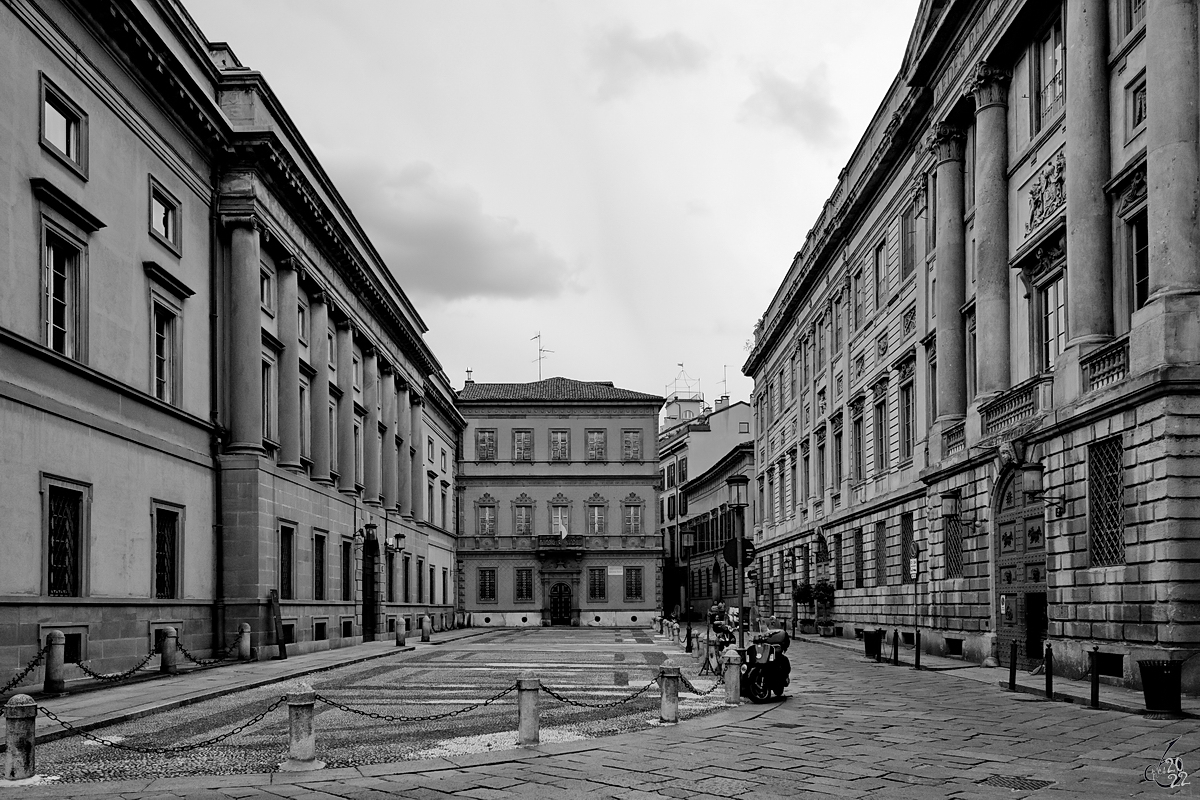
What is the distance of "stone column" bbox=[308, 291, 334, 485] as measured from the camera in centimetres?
3575

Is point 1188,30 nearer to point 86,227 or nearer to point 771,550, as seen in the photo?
point 86,227

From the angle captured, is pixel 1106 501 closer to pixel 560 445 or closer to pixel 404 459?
pixel 404 459

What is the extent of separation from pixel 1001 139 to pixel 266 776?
70.1 feet

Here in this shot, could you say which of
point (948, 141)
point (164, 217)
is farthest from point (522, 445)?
Result: point (164, 217)

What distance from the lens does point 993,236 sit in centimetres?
2573

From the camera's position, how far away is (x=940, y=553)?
29.3 m

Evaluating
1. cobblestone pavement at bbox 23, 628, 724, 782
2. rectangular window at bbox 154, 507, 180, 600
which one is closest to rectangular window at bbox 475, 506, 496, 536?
cobblestone pavement at bbox 23, 628, 724, 782

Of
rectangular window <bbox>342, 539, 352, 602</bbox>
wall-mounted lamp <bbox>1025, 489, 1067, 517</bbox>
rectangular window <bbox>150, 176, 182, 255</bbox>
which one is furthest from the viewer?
rectangular window <bbox>342, 539, 352, 602</bbox>

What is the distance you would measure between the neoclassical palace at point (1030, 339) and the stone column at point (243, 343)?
646 inches

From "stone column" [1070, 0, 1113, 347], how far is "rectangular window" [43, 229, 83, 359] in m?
17.3

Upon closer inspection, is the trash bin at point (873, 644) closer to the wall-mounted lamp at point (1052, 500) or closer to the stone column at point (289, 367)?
the wall-mounted lamp at point (1052, 500)

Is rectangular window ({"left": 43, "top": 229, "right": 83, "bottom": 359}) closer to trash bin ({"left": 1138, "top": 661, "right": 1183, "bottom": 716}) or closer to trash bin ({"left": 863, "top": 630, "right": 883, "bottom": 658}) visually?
trash bin ({"left": 1138, "top": 661, "right": 1183, "bottom": 716})

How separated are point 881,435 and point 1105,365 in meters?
Result: 18.0

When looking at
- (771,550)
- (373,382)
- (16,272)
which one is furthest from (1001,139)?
(771,550)
